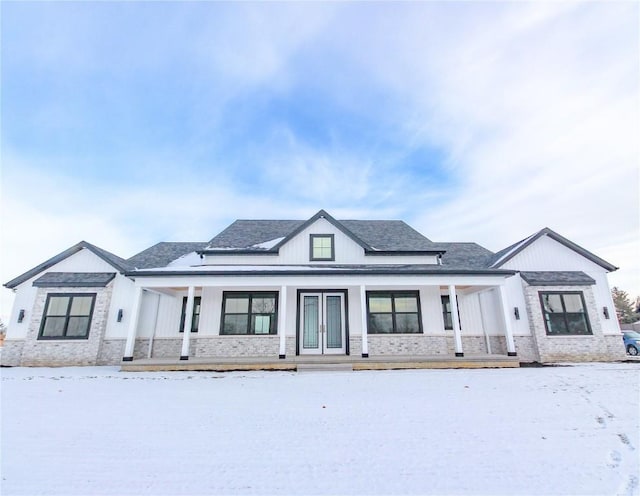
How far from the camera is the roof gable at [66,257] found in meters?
11.5

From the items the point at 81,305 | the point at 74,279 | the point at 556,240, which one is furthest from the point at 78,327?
the point at 556,240

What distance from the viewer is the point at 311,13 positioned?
10.9m

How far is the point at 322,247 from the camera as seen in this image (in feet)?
41.6

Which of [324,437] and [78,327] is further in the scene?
[78,327]

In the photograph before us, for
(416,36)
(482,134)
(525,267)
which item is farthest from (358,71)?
(525,267)

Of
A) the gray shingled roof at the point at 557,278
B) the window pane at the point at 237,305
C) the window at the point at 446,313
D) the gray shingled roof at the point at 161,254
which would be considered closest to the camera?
the window pane at the point at 237,305

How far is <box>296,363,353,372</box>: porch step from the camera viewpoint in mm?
9117

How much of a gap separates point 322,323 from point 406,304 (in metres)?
3.67

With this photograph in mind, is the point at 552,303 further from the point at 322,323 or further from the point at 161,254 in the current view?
the point at 161,254

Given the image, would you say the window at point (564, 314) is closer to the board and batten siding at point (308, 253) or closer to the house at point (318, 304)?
the house at point (318, 304)

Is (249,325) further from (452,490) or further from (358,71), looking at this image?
(358,71)

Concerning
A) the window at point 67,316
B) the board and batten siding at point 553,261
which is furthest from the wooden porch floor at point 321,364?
the board and batten siding at point 553,261

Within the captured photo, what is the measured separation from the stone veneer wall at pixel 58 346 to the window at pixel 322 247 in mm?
9135

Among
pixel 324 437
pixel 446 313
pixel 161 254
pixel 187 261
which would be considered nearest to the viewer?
pixel 324 437
